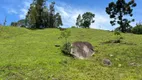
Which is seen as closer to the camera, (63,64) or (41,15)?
(63,64)

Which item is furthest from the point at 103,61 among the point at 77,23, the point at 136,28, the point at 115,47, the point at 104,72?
the point at 77,23

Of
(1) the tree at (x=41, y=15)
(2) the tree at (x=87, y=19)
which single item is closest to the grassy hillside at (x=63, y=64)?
(1) the tree at (x=41, y=15)

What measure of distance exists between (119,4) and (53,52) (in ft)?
138

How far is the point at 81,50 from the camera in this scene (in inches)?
1422

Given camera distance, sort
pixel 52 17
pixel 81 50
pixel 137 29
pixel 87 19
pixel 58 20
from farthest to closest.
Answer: pixel 87 19
pixel 58 20
pixel 52 17
pixel 137 29
pixel 81 50

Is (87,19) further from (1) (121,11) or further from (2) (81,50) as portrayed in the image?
(2) (81,50)

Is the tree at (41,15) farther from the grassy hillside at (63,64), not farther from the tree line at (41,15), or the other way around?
the grassy hillside at (63,64)

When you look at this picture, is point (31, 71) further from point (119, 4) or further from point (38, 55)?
point (119, 4)

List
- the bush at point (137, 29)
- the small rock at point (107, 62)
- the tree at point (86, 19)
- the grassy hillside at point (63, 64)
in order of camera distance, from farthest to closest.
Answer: the tree at point (86, 19), the bush at point (137, 29), the small rock at point (107, 62), the grassy hillside at point (63, 64)

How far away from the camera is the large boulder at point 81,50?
35.3 metres

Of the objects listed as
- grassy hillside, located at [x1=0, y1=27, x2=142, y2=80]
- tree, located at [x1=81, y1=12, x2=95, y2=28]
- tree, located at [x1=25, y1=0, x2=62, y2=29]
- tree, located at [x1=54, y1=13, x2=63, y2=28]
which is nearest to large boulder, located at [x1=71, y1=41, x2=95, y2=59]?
grassy hillside, located at [x1=0, y1=27, x2=142, y2=80]

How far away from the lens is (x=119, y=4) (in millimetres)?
74375

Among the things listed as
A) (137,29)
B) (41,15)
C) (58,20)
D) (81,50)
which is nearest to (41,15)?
(41,15)

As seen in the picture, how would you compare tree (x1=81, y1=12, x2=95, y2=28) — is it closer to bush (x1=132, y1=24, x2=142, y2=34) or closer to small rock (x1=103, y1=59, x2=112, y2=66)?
bush (x1=132, y1=24, x2=142, y2=34)
